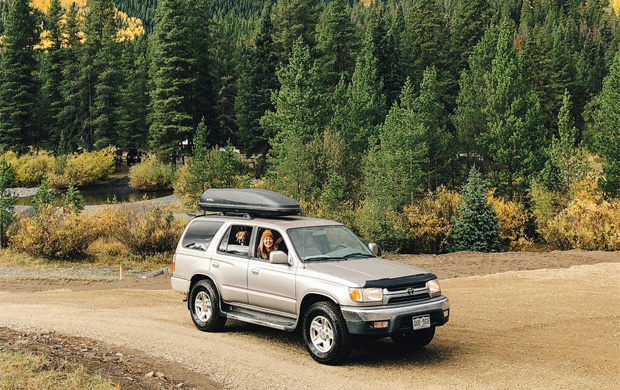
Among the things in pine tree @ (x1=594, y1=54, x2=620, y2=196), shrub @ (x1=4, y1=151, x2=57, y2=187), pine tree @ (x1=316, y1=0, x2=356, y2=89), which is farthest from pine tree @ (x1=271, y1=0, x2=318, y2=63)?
pine tree @ (x1=594, y1=54, x2=620, y2=196)

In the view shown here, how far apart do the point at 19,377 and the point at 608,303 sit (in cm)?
1283

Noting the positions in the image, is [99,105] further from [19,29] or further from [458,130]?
[458,130]

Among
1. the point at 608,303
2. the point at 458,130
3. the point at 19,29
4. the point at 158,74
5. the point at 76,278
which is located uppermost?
the point at 19,29

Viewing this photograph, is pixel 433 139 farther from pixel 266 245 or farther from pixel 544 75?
pixel 544 75

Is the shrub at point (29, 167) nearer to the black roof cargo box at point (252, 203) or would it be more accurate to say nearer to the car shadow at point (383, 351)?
the black roof cargo box at point (252, 203)

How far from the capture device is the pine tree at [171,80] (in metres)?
68.8

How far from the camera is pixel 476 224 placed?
34.6 m

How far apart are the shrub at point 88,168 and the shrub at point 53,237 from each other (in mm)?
Answer: 37122

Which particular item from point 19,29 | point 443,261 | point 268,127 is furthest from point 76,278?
point 19,29

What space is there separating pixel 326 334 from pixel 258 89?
61655 millimetres

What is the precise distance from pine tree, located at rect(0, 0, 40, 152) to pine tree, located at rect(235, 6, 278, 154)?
25.9m

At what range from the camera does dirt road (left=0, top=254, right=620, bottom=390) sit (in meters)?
9.14

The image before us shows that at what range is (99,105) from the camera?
3061 inches

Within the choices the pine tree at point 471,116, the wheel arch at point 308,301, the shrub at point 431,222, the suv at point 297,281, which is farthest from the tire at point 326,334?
the pine tree at point 471,116
